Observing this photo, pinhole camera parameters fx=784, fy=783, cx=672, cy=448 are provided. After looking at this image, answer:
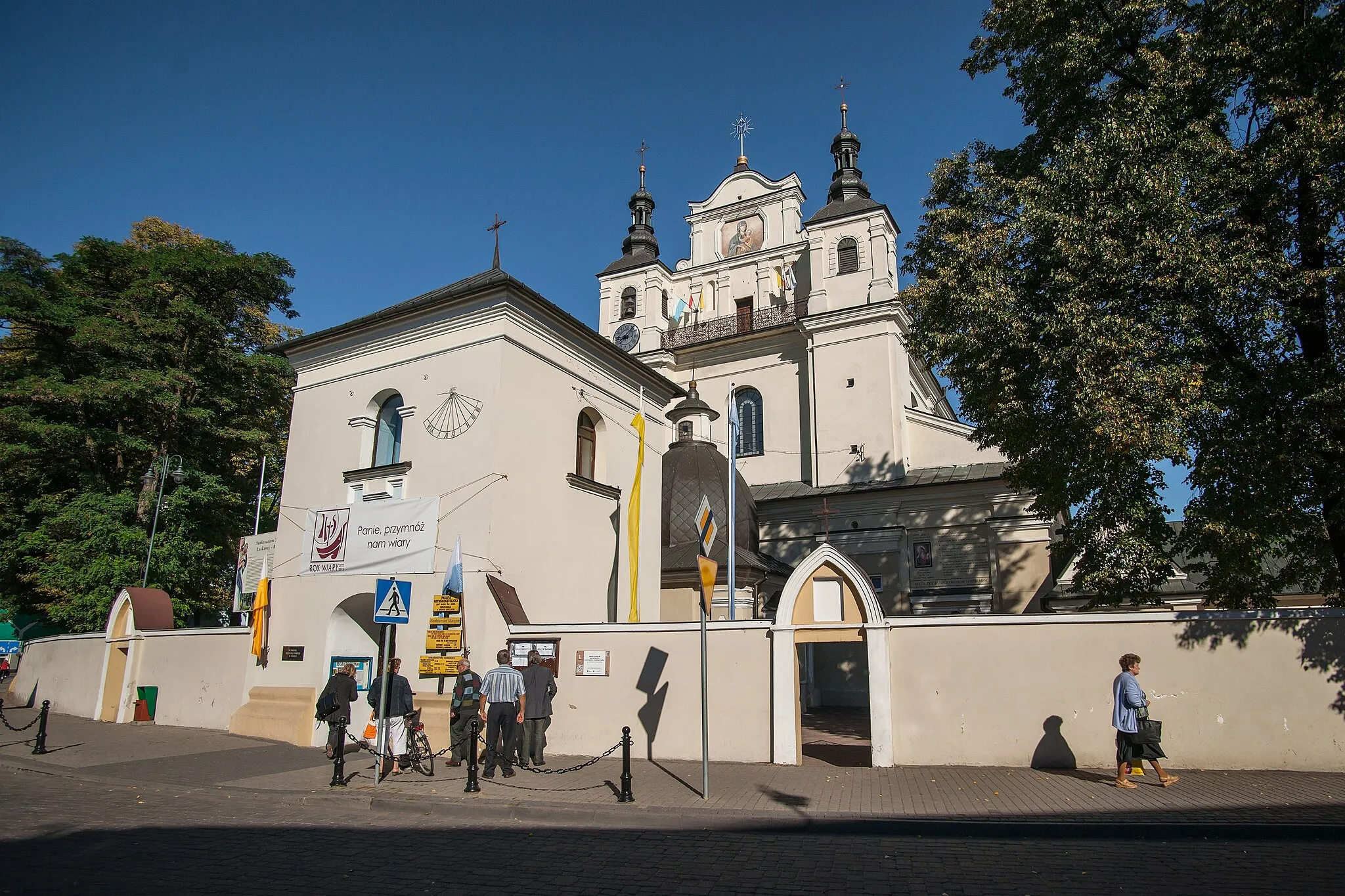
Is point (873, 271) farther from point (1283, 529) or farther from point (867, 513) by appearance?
point (1283, 529)

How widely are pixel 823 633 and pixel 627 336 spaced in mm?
23804

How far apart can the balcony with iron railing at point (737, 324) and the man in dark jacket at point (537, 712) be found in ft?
70.1

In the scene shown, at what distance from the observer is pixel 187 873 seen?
6262 mm

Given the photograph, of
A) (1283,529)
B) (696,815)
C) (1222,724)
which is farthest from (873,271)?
(696,815)

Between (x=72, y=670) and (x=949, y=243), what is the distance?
24258mm

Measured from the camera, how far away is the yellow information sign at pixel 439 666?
12.9 meters

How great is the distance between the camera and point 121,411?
23312 mm

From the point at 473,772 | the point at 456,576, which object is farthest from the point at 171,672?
the point at 473,772

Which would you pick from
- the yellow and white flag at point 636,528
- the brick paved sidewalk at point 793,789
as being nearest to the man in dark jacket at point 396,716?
the brick paved sidewalk at point 793,789

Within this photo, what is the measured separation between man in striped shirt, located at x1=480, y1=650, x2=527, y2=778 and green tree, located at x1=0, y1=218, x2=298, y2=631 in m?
16.1

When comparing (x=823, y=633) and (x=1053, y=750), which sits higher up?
(x=823, y=633)

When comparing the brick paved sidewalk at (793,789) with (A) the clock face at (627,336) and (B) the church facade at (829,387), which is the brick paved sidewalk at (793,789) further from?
(A) the clock face at (627,336)

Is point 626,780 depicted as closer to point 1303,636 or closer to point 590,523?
point 590,523

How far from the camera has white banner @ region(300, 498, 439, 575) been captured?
13773 millimetres
